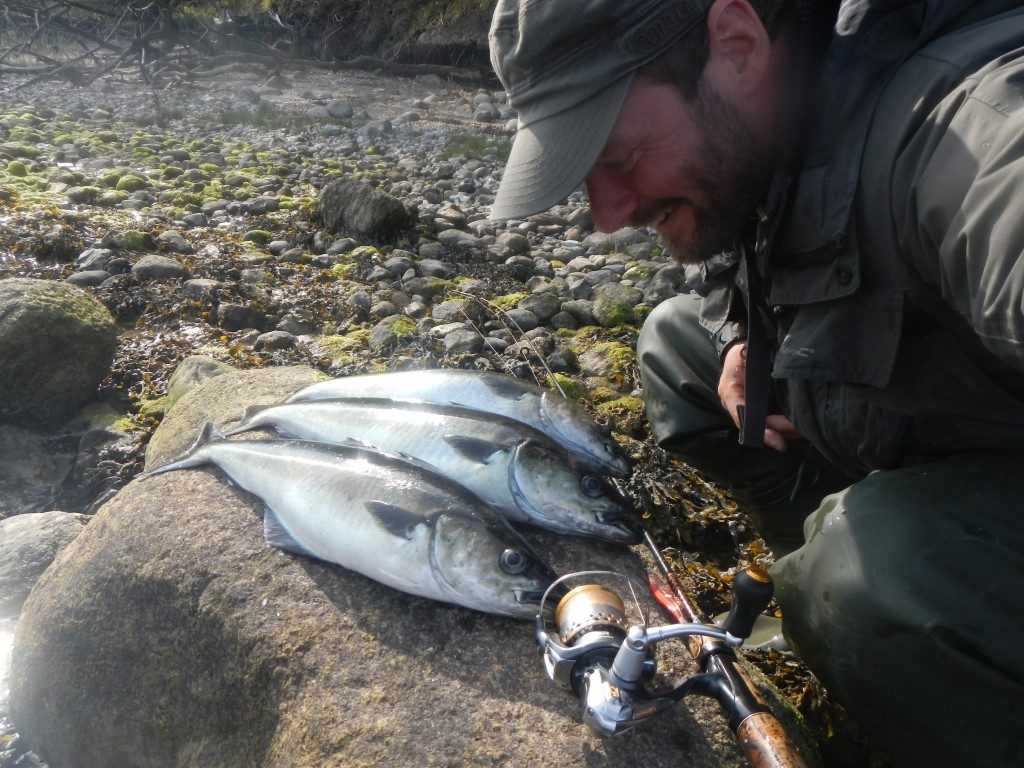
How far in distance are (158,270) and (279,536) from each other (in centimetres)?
534

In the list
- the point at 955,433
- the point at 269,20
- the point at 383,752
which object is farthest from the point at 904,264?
the point at 269,20

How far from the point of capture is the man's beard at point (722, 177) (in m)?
2.53

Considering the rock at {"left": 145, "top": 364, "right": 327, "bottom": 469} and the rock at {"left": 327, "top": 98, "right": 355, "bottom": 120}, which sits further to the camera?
the rock at {"left": 327, "top": 98, "right": 355, "bottom": 120}

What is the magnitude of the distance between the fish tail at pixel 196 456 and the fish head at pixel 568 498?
1588 millimetres

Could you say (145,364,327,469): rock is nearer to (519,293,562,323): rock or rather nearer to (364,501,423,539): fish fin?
(364,501,423,539): fish fin

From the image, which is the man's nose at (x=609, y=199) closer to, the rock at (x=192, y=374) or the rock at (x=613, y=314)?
the rock at (x=192, y=374)

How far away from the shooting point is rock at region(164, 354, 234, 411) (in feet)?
17.1

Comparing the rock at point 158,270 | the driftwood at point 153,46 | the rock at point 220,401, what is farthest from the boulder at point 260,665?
the driftwood at point 153,46

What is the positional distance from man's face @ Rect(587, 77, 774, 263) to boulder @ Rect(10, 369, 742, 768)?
1330 mm

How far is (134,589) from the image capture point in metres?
3.20

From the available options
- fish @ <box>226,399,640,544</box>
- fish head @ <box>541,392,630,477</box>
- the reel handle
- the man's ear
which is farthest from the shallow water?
the man's ear

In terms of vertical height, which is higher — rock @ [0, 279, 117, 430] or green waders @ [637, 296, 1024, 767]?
green waders @ [637, 296, 1024, 767]

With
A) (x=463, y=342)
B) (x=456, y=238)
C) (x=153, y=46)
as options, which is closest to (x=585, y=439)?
(x=463, y=342)

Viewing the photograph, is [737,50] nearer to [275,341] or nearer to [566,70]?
[566,70]
